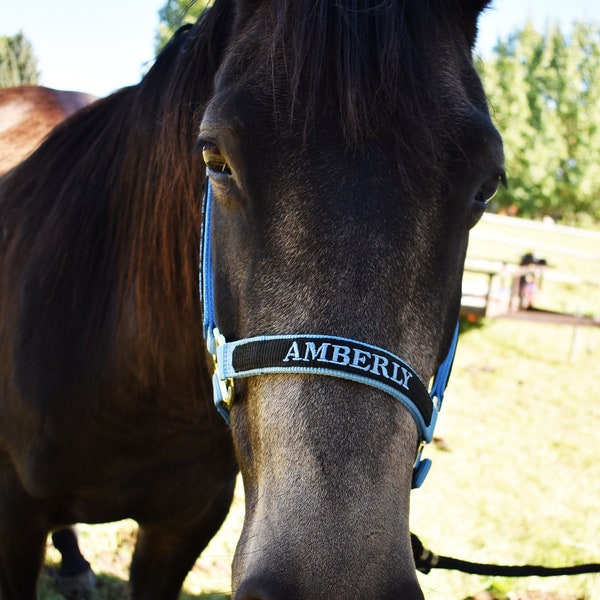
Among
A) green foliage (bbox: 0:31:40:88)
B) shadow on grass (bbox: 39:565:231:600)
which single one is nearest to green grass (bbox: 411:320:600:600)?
shadow on grass (bbox: 39:565:231:600)

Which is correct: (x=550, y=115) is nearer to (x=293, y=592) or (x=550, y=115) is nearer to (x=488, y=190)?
(x=488, y=190)

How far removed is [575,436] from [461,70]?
519cm

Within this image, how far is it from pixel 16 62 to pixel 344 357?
25.9 ft

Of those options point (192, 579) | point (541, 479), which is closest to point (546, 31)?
point (541, 479)

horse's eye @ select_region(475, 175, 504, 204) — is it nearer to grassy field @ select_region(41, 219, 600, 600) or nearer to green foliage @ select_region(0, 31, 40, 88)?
grassy field @ select_region(41, 219, 600, 600)

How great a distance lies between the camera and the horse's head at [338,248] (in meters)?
1.12

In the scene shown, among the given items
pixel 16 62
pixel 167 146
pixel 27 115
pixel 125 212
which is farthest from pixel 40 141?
pixel 16 62

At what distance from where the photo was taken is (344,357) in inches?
46.1

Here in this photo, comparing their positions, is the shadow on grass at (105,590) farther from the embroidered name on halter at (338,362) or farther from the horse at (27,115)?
the embroidered name on halter at (338,362)

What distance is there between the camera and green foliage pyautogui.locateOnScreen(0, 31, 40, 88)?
7609mm

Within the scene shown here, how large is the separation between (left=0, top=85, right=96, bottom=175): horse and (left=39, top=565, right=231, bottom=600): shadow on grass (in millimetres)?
2081

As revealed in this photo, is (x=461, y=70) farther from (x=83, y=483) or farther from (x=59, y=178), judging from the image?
(x=83, y=483)

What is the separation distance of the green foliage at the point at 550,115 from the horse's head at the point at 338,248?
1035 inches

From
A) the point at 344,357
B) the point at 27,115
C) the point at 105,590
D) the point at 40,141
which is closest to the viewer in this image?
the point at 344,357
